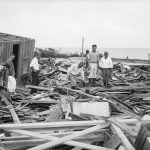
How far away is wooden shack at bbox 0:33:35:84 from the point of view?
55.5 ft

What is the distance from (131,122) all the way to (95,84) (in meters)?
12.5

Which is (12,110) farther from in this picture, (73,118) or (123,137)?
(123,137)

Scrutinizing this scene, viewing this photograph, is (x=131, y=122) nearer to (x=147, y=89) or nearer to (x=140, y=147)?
(x=140, y=147)

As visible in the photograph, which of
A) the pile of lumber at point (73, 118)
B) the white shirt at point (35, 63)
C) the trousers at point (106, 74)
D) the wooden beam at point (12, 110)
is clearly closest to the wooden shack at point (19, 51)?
the white shirt at point (35, 63)

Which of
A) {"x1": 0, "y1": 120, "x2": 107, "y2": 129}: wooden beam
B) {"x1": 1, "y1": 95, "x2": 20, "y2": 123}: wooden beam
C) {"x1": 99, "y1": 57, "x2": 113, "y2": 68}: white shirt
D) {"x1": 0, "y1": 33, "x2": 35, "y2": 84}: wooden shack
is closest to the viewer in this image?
{"x1": 0, "y1": 120, "x2": 107, "y2": 129}: wooden beam

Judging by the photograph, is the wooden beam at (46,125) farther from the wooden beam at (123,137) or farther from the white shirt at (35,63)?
the white shirt at (35,63)

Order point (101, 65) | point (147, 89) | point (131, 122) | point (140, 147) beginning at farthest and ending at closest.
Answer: point (101, 65) < point (147, 89) < point (131, 122) < point (140, 147)

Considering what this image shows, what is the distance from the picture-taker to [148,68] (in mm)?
24688

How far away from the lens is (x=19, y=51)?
1953 centimetres

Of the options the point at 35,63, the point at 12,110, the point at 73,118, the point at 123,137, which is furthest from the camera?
the point at 35,63

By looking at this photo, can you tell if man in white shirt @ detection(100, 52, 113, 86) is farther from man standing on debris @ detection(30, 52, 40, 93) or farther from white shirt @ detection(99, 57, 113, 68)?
man standing on debris @ detection(30, 52, 40, 93)

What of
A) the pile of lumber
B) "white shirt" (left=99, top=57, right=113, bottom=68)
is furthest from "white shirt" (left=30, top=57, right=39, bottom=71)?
"white shirt" (left=99, top=57, right=113, bottom=68)

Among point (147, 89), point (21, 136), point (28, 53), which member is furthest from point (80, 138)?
point (28, 53)

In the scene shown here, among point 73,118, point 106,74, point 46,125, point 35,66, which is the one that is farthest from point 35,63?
point 46,125
